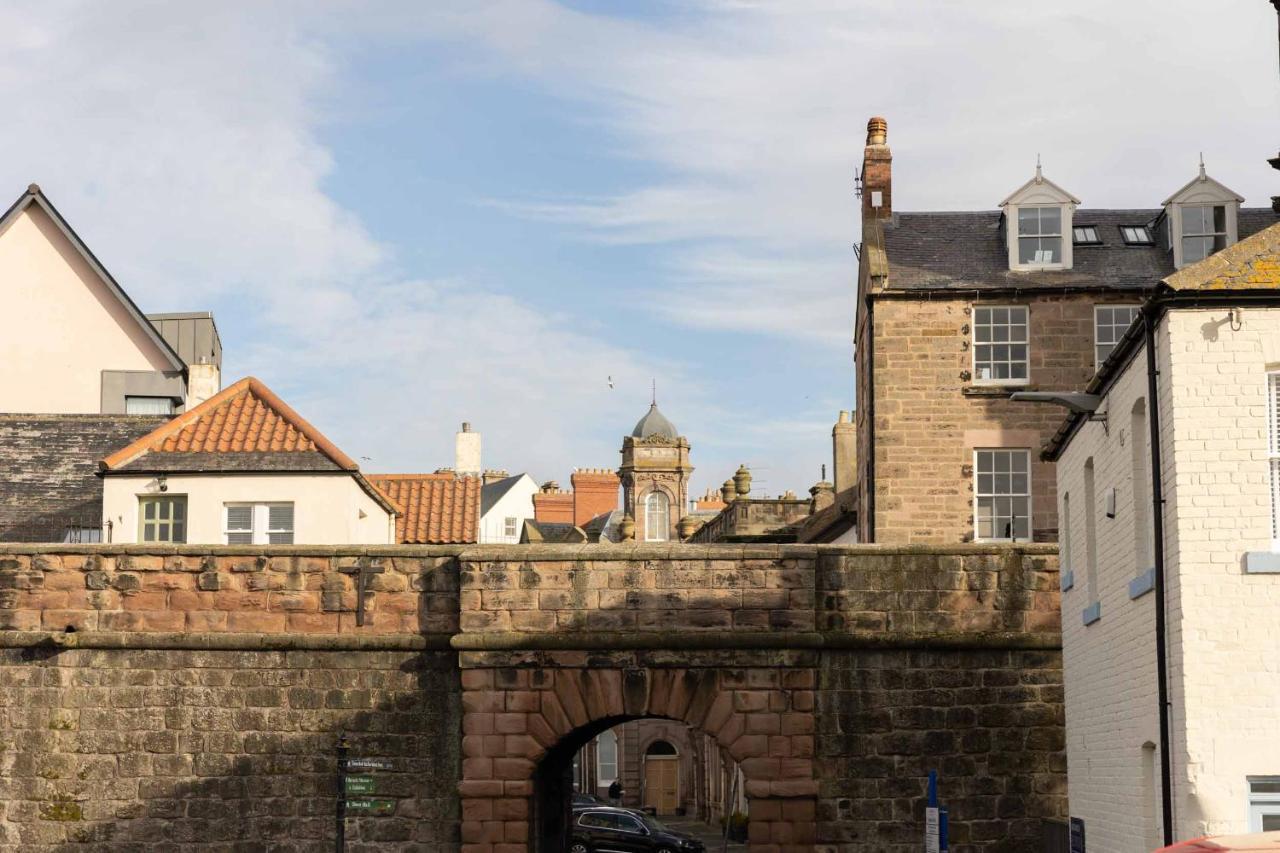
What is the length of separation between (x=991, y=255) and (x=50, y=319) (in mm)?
19590

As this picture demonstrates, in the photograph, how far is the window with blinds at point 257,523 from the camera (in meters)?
33.3

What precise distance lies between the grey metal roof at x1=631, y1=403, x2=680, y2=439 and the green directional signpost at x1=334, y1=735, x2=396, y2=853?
101 m

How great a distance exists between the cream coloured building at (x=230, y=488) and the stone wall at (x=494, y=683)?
838 cm

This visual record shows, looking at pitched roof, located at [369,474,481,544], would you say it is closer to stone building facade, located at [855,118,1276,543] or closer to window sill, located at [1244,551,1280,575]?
stone building facade, located at [855,118,1276,543]

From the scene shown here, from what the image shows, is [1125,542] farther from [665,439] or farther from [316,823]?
[665,439]

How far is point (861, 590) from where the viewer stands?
24219 millimetres

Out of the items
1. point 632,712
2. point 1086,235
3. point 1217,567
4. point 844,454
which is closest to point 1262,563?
point 1217,567

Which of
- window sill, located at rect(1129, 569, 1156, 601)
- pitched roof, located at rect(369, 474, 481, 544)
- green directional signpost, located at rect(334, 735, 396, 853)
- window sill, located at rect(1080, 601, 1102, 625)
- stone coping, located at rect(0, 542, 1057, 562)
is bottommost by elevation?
green directional signpost, located at rect(334, 735, 396, 853)

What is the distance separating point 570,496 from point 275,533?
72.3m

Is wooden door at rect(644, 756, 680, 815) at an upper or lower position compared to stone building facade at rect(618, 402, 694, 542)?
lower

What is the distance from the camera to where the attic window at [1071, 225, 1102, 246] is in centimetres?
3755

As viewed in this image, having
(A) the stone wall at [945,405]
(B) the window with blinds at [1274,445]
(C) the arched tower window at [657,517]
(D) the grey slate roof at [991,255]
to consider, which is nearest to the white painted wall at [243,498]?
(A) the stone wall at [945,405]

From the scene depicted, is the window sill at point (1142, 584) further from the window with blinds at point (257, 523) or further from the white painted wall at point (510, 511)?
the white painted wall at point (510, 511)

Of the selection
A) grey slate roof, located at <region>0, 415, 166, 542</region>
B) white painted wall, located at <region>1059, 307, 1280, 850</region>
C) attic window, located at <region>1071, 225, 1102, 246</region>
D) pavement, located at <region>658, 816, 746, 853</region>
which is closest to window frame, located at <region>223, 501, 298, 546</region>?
grey slate roof, located at <region>0, 415, 166, 542</region>
